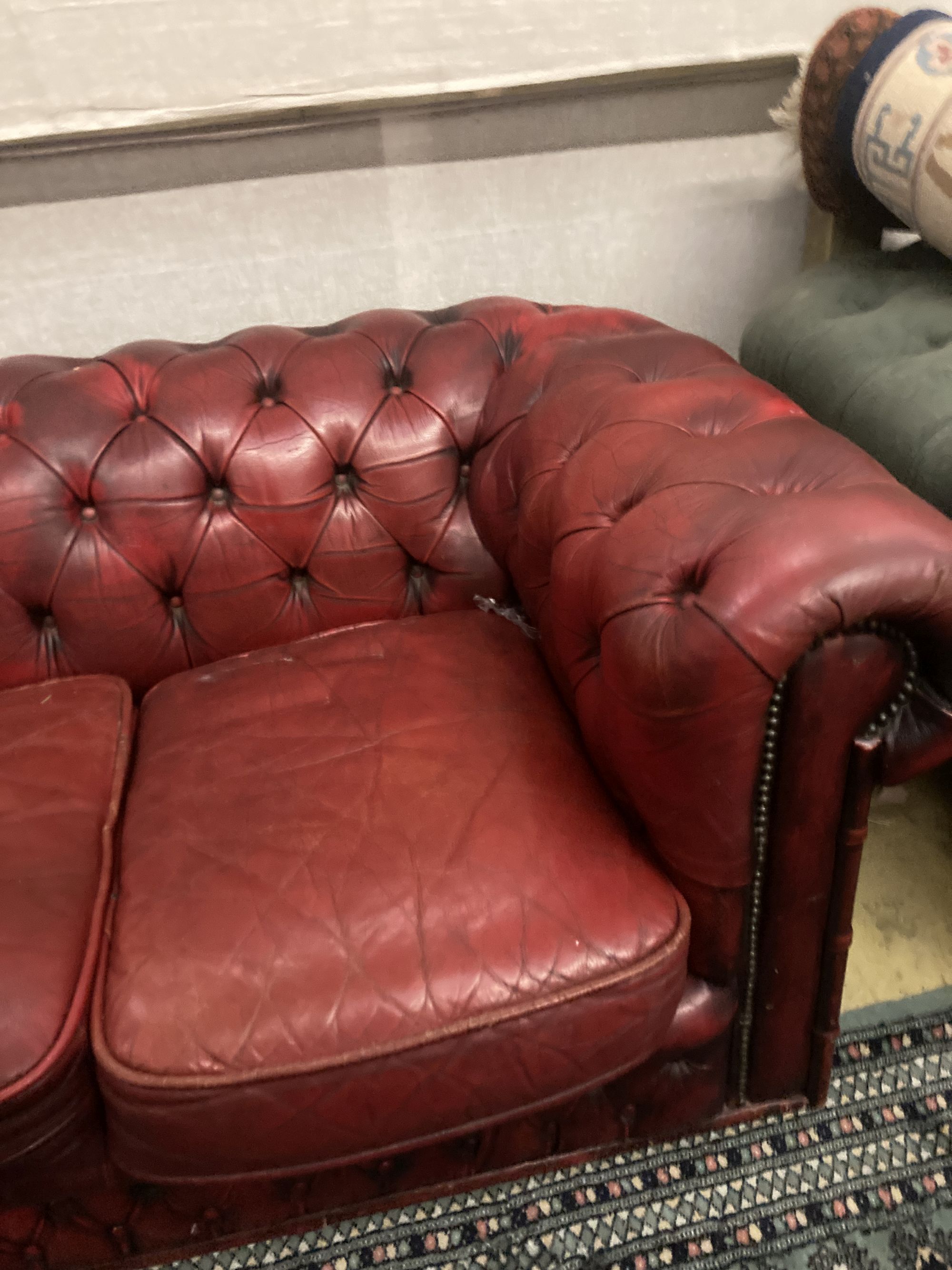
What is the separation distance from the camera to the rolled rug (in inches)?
41.9

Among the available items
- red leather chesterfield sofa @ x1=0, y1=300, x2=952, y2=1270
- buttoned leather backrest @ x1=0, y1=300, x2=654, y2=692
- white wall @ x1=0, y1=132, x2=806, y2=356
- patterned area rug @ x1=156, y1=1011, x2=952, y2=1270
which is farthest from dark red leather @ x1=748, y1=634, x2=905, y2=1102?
white wall @ x1=0, y1=132, x2=806, y2=356

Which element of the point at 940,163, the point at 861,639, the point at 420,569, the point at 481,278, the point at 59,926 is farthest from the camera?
the point at 481,278

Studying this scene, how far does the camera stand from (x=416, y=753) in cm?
93

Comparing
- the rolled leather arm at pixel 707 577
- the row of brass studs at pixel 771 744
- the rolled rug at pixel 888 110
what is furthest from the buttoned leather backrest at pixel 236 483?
the row of brass studs at pixel 771 744

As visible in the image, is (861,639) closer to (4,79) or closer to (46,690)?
(46,690)

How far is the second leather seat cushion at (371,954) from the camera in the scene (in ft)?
2.34

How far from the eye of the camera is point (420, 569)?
4.06ft

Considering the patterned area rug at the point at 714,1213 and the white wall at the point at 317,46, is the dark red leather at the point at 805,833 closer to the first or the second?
the patterned area rug at the point at 714,1213

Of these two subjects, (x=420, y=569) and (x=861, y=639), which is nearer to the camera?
(x=861, y=639)

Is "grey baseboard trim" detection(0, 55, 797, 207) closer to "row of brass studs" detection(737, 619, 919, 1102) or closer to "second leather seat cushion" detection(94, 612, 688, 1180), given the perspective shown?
"second leather seat cushion" detection(94, 612, 688, 1180)

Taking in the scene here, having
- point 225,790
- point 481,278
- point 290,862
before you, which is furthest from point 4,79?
point 290,862

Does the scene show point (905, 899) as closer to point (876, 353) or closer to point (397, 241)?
point (876, 353)

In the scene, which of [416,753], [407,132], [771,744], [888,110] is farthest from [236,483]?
[888,110]

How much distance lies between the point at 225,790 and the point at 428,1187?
1.55ft
